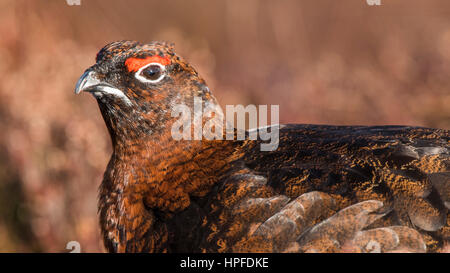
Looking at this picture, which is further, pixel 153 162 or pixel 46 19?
pixel 46 19

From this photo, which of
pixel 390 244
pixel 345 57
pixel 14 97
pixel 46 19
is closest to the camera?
pixel 390 244

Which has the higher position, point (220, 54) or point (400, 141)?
point (220, 54)

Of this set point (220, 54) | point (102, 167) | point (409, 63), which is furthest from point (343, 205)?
point (409, 63)

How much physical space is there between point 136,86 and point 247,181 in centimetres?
116

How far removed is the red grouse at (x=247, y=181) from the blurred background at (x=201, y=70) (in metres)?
2.40

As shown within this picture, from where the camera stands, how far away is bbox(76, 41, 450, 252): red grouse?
3000 mm

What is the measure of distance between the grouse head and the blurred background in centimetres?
249

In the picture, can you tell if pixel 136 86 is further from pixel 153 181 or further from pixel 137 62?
pixel 153 181

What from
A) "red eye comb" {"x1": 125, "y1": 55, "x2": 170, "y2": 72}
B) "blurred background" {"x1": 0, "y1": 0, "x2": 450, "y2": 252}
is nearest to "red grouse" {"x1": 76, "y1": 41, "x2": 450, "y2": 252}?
"red eye comb" {"x1": 125, "y1": 55, "x2": 170, "y2": 72}

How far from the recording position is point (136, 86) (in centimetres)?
361

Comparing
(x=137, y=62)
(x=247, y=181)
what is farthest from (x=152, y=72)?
(x=247, y=181)

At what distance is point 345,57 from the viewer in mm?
8820

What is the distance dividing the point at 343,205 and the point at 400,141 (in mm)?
836
